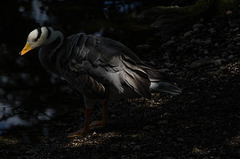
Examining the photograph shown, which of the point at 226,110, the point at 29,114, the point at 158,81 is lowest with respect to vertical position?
the point at 29,114

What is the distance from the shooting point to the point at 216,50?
30.0 feet

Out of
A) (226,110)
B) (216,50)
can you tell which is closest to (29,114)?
(226,110)

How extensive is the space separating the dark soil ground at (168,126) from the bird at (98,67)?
0.57 m

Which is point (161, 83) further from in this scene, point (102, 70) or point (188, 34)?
point (188, 34)

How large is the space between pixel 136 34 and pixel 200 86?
16.5 feet

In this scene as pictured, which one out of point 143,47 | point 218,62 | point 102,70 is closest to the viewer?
point 102,70

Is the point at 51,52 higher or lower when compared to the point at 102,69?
higher

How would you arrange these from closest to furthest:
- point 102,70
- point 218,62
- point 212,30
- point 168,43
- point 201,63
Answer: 1. point 102,70
2. point 218,62
3. point 201,63
4. point 212,30
5. point 168,43

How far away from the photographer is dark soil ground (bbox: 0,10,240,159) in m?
5.12

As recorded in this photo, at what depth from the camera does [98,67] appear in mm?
5770

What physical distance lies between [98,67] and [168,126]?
1.39 meters

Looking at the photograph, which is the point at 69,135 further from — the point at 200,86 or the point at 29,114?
the point at 200,86

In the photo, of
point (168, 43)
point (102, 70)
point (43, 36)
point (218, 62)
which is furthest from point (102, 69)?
point (168, 43)

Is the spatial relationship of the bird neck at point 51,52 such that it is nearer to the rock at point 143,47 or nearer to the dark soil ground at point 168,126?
Result: the dark soil ground at point 168,126
